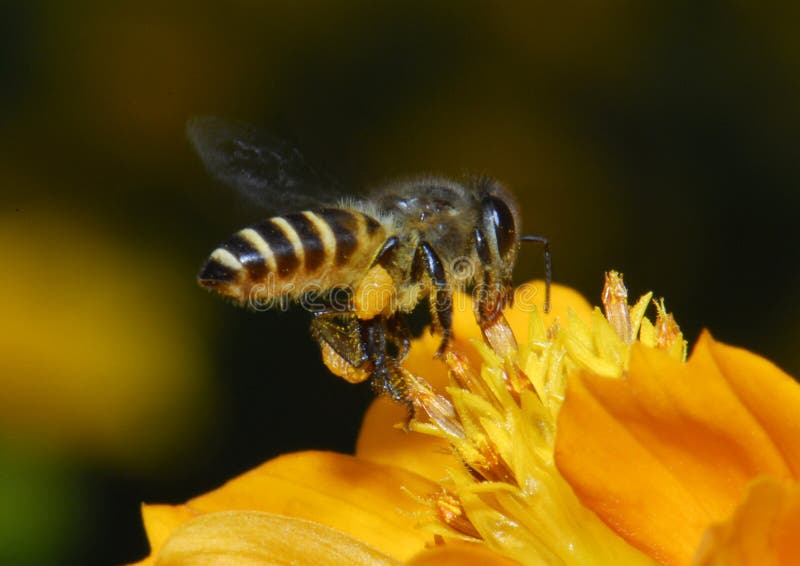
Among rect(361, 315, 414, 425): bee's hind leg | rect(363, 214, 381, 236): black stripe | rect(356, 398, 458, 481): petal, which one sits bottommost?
rect(356, 398, 458, 481): petal

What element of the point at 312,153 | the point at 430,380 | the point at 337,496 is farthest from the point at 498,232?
the point at 312,153

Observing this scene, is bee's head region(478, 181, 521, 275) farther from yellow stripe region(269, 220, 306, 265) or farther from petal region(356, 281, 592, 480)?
yellow stripe region(269, 220, 306, 265)

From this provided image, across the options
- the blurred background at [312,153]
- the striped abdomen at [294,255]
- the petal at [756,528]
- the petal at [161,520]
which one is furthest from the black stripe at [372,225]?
the blurred background at [312,153]

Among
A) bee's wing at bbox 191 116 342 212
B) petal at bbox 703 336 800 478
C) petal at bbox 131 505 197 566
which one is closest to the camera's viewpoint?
petal at bbox 703 336 800 478

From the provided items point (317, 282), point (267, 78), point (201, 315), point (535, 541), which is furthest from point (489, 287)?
point (267, 78)

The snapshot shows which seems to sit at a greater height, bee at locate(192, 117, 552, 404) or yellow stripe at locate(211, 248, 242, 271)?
bee at locate(192, 117, 552, 404)

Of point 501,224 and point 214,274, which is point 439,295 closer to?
point 501,224

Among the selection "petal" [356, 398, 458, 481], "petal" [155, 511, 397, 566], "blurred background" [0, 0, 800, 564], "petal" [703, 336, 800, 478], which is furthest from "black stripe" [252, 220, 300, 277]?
"blurred background" [0, 0, 800, 564]
